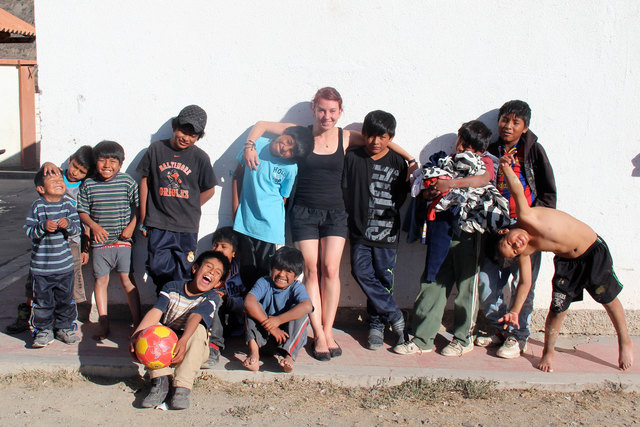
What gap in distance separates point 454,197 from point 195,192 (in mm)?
2076

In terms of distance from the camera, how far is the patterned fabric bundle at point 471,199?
Result: 14.3 feet

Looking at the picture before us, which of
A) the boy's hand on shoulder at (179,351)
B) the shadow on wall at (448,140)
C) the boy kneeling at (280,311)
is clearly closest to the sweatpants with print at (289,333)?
the boy kneeling at (280,311)

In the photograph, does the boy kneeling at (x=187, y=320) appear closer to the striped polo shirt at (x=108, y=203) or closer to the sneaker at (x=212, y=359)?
the sneaker at (x=212, y=359)

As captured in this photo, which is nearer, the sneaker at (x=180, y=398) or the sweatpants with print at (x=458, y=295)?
the sneaker at (x=180, y=398)

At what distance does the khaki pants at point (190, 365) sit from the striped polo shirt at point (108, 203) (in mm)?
1205

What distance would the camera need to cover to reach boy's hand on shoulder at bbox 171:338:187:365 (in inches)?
147

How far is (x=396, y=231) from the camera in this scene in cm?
470

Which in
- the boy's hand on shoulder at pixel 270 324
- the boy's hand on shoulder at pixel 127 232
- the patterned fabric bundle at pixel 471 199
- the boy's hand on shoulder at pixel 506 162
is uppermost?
the boy's hand on shoulder at pixel 506 162

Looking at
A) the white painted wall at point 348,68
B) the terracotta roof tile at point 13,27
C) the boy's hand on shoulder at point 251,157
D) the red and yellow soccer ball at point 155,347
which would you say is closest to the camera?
the red and yellow soccer ball at point 155,347

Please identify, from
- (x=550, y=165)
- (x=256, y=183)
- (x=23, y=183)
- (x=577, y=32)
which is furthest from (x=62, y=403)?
(x=23, y=183)

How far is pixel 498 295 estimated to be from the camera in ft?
15.3

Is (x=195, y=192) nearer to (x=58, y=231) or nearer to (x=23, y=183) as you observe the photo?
(x=58, y=231)

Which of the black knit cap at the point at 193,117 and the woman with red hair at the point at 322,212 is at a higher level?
the black knit cap at the point at 193,117

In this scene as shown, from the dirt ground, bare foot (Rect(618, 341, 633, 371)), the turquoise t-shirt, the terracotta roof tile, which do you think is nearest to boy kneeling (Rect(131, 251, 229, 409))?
the dirt ground
